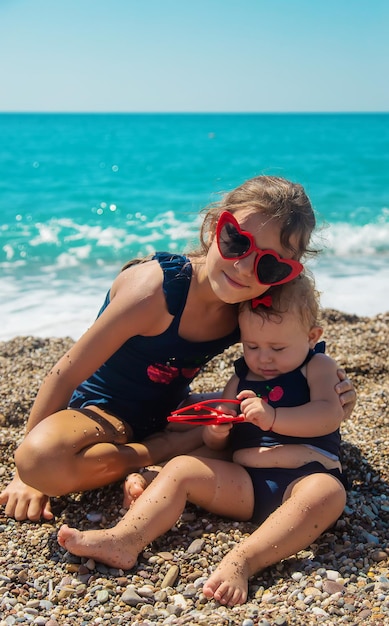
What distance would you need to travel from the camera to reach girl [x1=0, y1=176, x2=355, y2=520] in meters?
3.35

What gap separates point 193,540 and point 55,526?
688 millimetres

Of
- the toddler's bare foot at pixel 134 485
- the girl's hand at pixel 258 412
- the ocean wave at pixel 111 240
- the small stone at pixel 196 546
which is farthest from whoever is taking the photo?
the ocean wave at pixel 111 240

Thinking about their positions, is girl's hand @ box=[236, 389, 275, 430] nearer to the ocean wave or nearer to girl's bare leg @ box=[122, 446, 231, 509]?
Result: girl's bare leg @ box=[122, 446, 231, 509]

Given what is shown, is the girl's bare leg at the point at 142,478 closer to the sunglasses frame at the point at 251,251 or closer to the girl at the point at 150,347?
the girl at the point at 150,347

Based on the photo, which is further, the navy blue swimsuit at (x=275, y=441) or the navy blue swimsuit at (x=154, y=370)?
the navy blue swimsuit at (x=154, y=370)

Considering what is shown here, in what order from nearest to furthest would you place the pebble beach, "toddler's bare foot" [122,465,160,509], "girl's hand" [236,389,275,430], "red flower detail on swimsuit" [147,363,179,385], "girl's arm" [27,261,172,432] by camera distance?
the pebble beach < "girl's hand" [236,389,275,430] < "toddler's bare foot" [122,465,160,509] < "girl's arm" [27,261,172,432] < "red flower detail on swimsuit" [147,363,179,385]

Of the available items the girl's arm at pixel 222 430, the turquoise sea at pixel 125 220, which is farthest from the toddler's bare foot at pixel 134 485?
the turquoise sea at pixel 125 220

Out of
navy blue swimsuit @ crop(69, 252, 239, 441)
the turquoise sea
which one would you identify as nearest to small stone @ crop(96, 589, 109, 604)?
navy blue swimsuit @ crop(69, 252, 239, 441)

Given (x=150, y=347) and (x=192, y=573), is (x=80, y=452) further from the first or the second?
(x=192, y=573)

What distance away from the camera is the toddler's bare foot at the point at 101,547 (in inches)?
117

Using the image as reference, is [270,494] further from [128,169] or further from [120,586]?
[128,169]

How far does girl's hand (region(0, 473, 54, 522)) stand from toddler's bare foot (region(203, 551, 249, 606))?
1009mm

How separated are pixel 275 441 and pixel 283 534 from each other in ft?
1.80

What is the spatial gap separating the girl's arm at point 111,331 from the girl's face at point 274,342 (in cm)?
42
